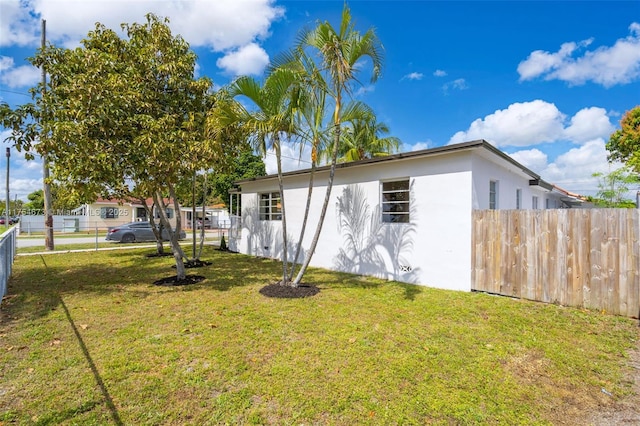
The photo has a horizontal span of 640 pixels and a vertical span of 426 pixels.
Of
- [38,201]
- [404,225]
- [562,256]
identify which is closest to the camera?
[562,256]

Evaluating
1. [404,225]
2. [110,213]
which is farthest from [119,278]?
[110,213]

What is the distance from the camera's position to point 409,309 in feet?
18.2

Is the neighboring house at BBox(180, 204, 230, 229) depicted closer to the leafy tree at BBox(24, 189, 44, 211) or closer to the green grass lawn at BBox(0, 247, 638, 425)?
the leafy tree at BBox(24, 189, 44, 211)

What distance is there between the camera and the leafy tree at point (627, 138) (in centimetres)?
1716

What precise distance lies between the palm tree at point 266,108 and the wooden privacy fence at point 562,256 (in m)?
4.53

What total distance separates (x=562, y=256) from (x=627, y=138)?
59.7ft

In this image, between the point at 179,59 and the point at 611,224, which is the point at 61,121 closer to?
the point at 179,59

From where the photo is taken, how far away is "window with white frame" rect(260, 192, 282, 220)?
11678 mm

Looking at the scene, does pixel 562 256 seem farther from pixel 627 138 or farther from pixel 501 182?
pixel 627 138

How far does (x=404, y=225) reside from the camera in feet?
25.6

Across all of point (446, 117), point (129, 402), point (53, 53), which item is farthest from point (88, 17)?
point (446, 117)

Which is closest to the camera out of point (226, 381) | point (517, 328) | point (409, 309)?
point (226, 381)

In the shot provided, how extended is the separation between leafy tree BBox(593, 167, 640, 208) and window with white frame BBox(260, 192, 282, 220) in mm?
15593

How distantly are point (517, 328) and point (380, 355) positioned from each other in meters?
2.47
